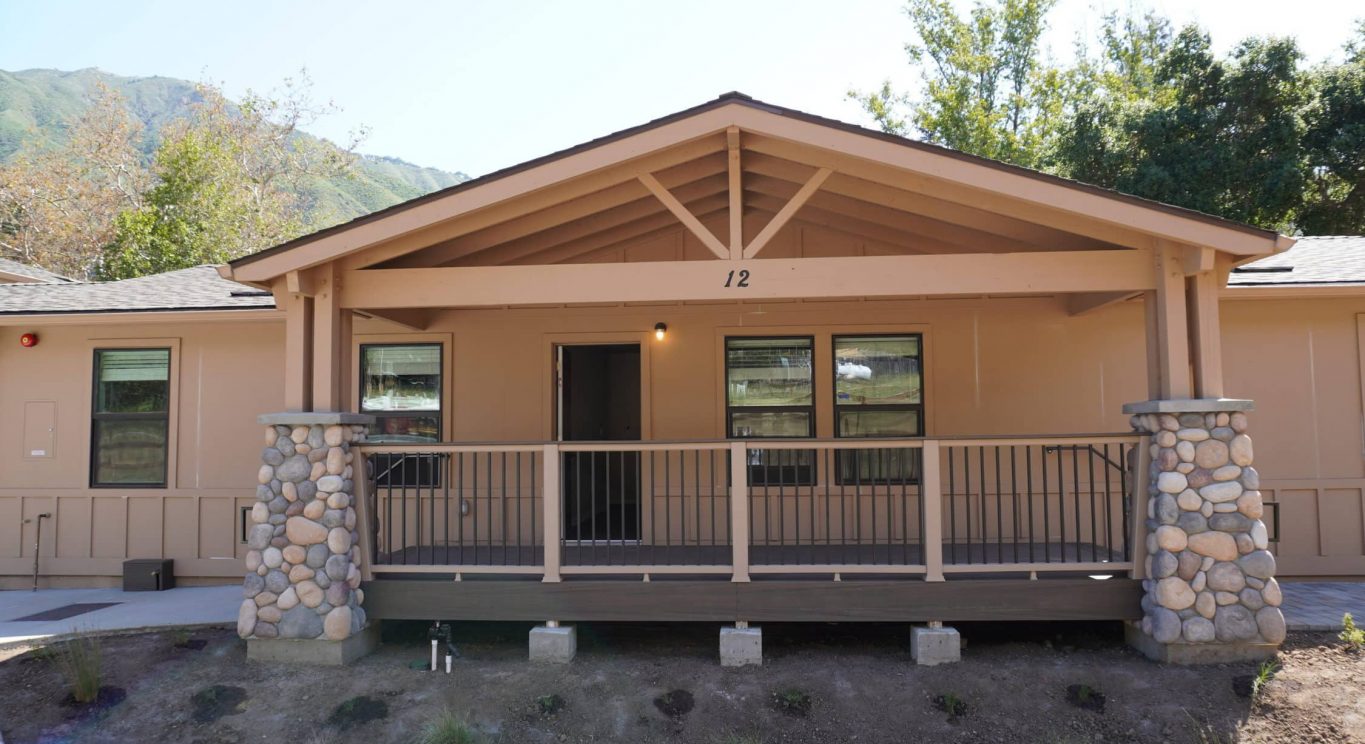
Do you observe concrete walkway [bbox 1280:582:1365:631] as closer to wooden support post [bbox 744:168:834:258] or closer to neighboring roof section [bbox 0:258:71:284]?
wooden support post [bbox 744:168:834:258]

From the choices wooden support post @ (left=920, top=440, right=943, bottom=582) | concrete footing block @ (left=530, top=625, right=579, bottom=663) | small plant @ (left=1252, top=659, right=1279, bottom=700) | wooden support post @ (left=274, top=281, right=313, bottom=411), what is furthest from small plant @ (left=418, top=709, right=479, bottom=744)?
small plant @ (left=1252, top=659, right=1279, bottom=700)

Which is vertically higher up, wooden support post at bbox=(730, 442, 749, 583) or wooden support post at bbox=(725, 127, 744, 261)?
wooden support post at bbox=(725, 127, 744, 261)

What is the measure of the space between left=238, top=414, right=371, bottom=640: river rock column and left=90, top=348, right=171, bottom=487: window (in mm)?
3368

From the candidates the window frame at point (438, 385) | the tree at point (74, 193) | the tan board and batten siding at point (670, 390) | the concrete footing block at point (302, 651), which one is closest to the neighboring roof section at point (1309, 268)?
the tan board and batten siding at point (670, 390)

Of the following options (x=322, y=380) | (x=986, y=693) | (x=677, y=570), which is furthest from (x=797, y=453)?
(x=322, y=380)

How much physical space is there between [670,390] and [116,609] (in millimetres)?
4999

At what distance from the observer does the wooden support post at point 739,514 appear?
546 centimetres

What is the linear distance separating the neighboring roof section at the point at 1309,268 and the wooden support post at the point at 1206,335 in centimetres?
127

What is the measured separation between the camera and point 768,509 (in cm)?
641

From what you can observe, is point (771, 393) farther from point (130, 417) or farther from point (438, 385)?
point (130, 417)

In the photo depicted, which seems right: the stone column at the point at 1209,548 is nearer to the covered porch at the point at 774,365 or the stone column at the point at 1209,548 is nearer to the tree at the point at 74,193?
the covered porch at the point at 774,365

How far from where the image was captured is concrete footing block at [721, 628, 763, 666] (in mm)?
5324

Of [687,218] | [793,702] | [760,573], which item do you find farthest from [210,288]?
[793,702]

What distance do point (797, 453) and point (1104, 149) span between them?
47.1ft
